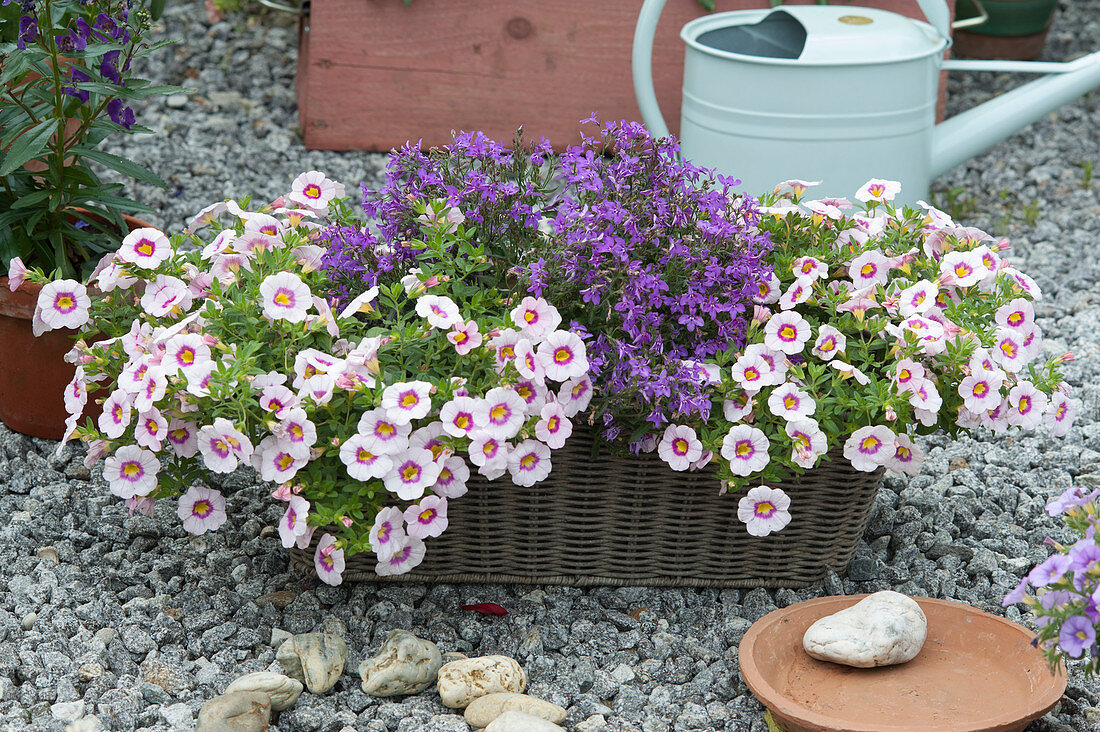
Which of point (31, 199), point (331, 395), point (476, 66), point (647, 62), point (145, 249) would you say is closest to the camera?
point (331, 395)

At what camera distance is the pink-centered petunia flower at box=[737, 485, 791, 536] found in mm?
1484

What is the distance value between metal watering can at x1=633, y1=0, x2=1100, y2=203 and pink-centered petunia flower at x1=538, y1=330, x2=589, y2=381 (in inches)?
44.4

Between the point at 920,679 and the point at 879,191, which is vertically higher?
the point at 879,191

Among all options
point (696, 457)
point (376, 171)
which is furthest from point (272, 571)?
point (376, 171)

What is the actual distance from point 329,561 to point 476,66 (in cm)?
204

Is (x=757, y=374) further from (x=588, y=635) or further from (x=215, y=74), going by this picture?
(x=215, y=74)

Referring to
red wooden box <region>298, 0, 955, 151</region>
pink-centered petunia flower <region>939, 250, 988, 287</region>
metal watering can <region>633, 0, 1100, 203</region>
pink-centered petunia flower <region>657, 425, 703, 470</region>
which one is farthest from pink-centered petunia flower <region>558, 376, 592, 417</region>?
red wooden box <region>298, 0, 955, 151</region>

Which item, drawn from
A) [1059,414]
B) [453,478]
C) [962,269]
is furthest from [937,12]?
[453,478]

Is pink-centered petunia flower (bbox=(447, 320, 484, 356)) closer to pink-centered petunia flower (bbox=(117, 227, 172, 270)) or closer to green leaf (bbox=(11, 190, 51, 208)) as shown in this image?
pink-centered petunia flower (bbox=(117, 227, 172, 270))

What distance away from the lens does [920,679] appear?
143 cm

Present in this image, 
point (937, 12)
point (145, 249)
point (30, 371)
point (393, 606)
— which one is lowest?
point (393, 606)

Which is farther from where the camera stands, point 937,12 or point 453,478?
point 937,12

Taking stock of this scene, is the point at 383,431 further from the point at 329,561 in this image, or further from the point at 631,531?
the point at 631,531

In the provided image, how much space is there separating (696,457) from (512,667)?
36cm
